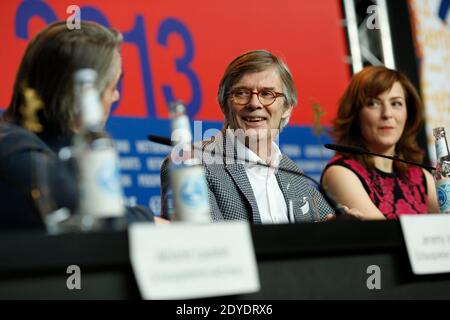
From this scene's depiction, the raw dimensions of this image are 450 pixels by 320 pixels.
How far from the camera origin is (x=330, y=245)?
1.16 meters

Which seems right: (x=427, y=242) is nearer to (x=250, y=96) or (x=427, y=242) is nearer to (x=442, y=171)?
(x=442, y=171)

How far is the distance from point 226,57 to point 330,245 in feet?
6.79

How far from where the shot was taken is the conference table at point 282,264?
936 mm

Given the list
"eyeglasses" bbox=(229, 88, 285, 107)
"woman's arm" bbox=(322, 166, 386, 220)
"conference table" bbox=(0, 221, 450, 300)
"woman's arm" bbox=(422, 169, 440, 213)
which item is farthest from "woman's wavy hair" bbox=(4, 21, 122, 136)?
"woman's arm" bbox=(422, 169, 440, 213)

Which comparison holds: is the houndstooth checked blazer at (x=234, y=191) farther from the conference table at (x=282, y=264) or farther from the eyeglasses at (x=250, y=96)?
the conference table at (x=282, y=264)

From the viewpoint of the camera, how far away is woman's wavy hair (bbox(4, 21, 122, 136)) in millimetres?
1331

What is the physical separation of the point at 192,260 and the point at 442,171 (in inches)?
43.5

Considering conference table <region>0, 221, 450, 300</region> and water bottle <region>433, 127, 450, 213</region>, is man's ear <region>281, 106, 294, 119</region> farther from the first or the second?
conference table <region>0, 221, 450, 300</region>

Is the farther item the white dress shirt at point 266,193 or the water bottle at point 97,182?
the white dress shirt at point 266,193

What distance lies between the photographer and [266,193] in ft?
6.67

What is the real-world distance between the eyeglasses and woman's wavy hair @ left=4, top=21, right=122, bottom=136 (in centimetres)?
82

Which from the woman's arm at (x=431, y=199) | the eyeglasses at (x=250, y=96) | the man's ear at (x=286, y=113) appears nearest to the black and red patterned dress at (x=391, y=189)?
the woman's arm at (x=431, y=199)

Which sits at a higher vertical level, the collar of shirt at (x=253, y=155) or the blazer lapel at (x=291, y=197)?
the collar of shirt at (x=253, y=155)

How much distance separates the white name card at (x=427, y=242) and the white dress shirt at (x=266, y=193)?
68 cm
